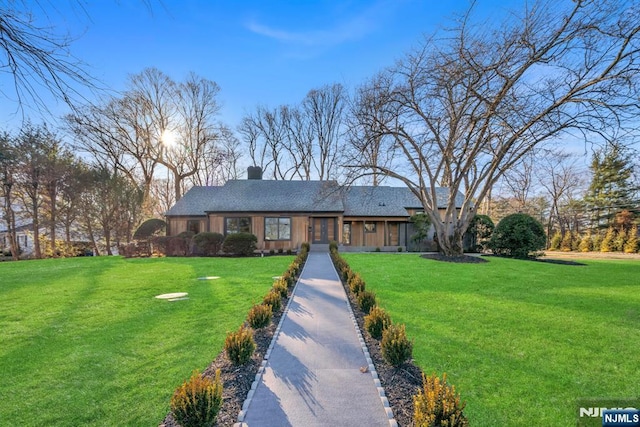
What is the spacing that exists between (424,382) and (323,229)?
18.1 m

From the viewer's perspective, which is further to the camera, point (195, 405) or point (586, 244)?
point (586, 244)

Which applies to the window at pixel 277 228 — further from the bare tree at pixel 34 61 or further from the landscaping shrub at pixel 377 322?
the bare tree at pixel 34 61

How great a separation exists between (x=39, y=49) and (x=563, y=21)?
12.9 m

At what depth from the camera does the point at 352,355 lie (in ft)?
13.5

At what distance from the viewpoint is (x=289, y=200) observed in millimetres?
21297

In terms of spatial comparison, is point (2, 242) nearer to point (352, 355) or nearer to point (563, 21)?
point (352, 355)

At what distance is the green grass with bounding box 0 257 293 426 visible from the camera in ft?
9.87

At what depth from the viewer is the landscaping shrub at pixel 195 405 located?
246cm

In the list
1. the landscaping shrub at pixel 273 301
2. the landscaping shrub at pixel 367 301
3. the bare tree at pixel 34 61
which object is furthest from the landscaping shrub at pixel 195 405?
the landscaping shrub at pixel 367 301

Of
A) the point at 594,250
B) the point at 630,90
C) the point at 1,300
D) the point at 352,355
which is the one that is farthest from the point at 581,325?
the point at 594,250

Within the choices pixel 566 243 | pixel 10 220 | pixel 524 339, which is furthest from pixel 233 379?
pixel 566 243

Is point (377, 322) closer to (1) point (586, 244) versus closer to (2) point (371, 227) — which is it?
(2) point (371, 227)

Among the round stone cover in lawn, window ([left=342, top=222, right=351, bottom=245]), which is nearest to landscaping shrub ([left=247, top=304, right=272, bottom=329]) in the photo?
the round stone cover in lawn

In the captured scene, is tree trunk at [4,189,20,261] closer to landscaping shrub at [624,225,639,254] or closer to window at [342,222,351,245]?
window at [342,222,351,245]
